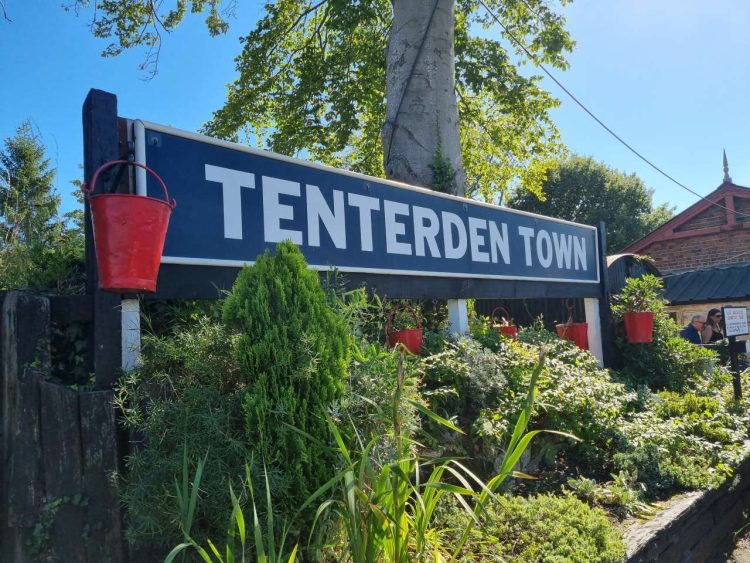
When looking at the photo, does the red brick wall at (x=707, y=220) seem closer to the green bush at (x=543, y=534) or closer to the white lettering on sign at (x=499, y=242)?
the white lettering on sign at (x=499, y=242)

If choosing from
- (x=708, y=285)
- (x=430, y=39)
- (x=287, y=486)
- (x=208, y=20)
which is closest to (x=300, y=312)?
(x=287, y=486)

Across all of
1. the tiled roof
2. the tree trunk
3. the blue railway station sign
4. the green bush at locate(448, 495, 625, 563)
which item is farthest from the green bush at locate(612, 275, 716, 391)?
the tiled roof

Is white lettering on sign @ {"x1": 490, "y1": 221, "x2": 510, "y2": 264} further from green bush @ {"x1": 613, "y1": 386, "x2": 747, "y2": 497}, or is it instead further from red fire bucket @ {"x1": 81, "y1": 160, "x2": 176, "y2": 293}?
red fire bucket @ {"x1": 81, "y1": 160, "x2": 176, "y2": 293}

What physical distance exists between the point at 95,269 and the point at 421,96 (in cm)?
489

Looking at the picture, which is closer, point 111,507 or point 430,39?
point 111,507

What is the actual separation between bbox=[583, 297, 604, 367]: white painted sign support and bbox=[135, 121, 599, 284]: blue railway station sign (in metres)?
1.56

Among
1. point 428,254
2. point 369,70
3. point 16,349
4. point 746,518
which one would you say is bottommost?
point 746,518

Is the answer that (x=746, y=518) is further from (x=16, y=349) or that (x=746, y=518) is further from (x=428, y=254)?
(x=16, y=349)

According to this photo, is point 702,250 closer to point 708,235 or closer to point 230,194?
point 708,235

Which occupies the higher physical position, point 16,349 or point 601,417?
point 16,349

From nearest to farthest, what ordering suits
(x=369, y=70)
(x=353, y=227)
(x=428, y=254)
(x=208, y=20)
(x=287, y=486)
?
(x=287, y=486) < (x=353, y=227) < (x=428, y=254) < (x=208, y=20) < (x=369, y=70)

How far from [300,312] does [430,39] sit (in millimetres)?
5528

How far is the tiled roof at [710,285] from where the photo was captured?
44.4 ft

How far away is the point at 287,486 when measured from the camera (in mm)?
2041
